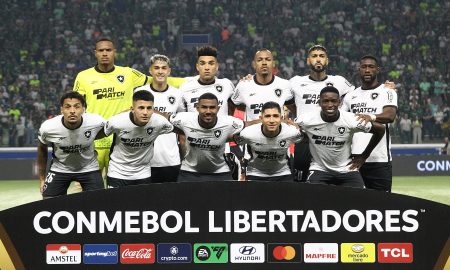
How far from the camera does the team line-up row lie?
7922 millimetres

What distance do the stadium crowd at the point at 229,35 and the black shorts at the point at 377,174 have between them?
18.7m

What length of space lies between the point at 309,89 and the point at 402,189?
8432mm

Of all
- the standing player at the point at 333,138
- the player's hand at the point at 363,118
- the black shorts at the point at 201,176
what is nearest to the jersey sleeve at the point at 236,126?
the black shorts at the point at 201,176

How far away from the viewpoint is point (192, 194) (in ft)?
18.9

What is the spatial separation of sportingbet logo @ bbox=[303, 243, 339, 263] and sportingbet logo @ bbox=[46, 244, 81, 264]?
161 centimetres

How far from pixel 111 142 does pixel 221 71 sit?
2143 centimetres

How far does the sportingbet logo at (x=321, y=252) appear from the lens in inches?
225

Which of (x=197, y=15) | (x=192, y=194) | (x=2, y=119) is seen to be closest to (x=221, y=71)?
(x=197, y=15)

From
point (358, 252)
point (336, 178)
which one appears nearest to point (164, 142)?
point (336, 178)

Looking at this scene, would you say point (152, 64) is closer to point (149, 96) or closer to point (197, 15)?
point (149, 96)

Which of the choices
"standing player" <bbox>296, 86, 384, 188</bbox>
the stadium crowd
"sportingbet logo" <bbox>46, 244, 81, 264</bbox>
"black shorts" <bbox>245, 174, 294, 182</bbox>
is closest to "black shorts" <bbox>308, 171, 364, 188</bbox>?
"standing player" <bbox>296, 86, 384, 188</bbox>

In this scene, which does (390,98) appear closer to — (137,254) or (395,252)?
(395,252)

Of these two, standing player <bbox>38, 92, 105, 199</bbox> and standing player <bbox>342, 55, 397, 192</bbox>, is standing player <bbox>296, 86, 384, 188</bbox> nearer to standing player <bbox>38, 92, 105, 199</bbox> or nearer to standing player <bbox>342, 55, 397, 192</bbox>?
standing player <bbox>342, 55, 397, 192</bbox>

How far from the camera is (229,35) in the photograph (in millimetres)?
32500
